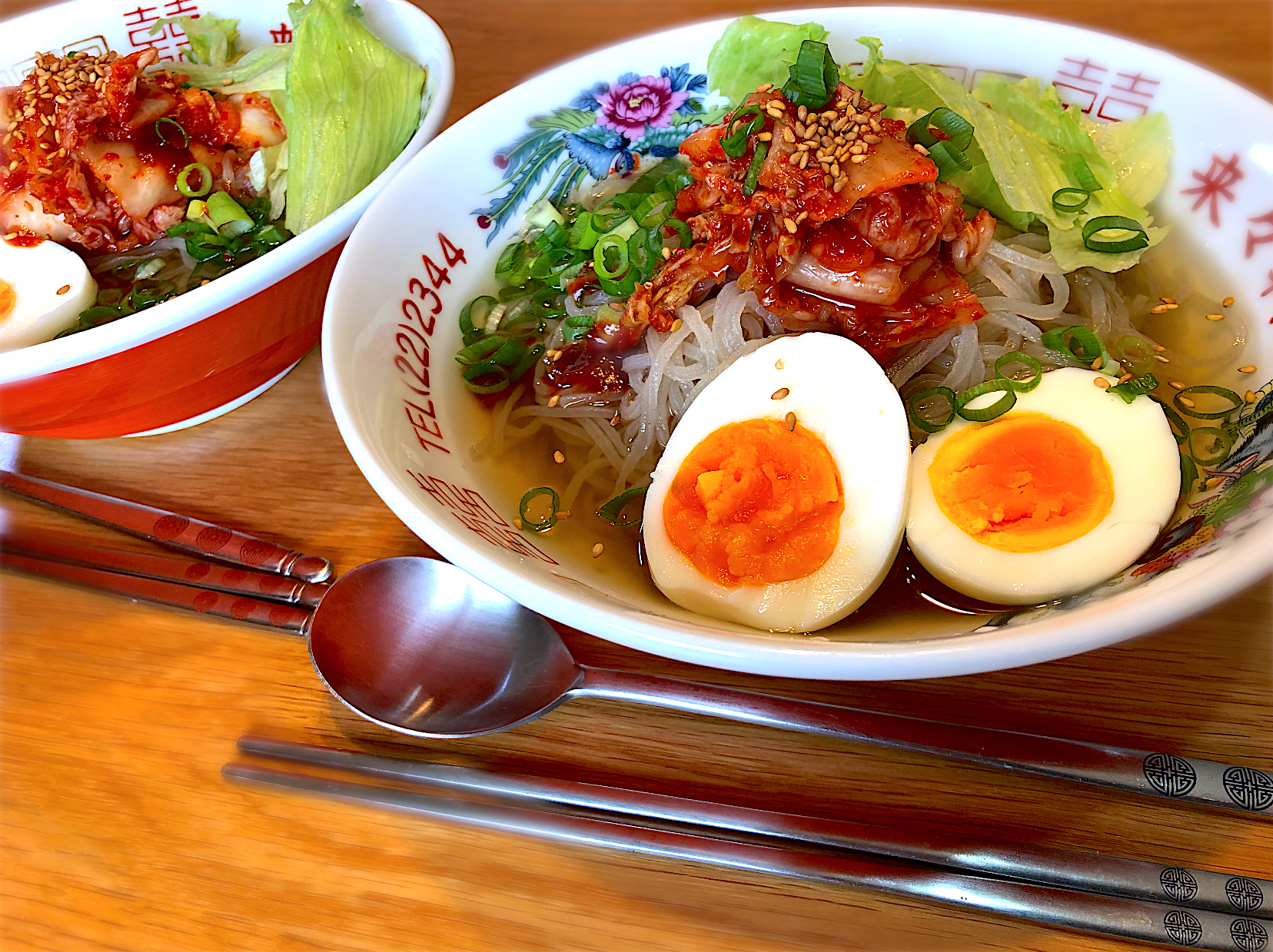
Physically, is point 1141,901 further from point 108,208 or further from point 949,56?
point 108,208

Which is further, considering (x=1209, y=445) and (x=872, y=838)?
(x=1209, y=445)

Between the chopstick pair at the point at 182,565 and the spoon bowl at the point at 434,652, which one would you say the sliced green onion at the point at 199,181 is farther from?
the spoon bowl at the point at 434,652

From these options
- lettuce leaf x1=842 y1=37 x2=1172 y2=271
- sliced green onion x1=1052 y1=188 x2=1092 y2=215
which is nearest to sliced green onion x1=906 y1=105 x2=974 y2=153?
lettuce leaf x1=842 y1=37 x2=1172 y2=271

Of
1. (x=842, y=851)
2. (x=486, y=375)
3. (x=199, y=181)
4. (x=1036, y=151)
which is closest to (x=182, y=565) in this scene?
(x=486, y=375)

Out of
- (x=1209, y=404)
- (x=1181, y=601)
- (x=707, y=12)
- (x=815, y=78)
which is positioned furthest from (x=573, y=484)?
(x=707, y=12)

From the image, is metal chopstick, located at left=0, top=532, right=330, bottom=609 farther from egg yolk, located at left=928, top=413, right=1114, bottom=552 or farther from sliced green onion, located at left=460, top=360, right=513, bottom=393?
egg yolk, located at left=928, top=413, right=1114, bottom=552

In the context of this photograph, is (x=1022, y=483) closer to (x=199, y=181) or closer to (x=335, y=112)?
(x=335, y=112)
